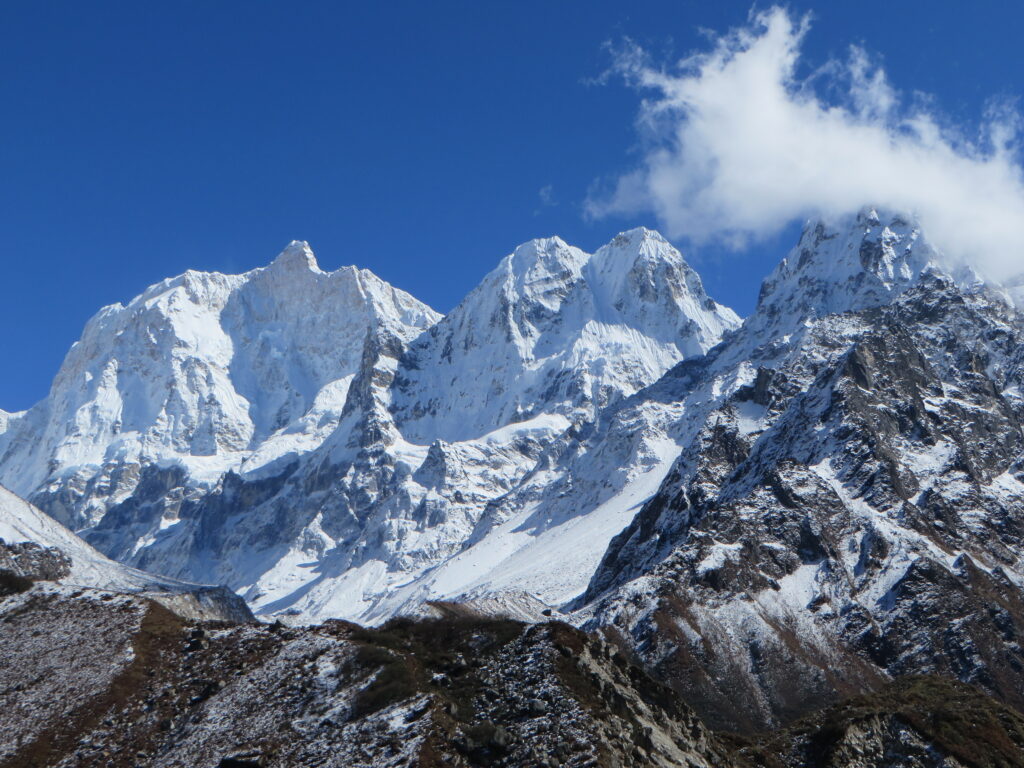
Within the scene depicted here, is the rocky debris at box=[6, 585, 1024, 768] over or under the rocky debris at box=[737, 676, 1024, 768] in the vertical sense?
over

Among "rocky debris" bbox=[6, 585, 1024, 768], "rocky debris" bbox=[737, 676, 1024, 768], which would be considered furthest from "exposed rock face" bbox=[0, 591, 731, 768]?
"rocky debris" bbox=[737, 676, 1024, 768]

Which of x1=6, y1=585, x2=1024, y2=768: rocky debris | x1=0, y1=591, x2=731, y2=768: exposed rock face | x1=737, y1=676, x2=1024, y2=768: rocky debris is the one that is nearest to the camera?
x1=0, y1=591, x2=731, y2=768: exposed rock face

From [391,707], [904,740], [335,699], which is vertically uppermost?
[335,699]

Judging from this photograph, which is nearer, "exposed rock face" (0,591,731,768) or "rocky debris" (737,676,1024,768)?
"exposed rock face" (0,591,731,768)

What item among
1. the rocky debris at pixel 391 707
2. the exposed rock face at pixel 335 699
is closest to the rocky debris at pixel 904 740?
the rocky debris at pixel 391 707

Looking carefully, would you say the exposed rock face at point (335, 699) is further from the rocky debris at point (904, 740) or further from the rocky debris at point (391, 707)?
the rocky debris at point (904, 740)

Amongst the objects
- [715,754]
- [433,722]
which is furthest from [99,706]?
[715,754]

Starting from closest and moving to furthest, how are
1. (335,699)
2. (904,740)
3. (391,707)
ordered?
(391,707), (335,699), (904,740)

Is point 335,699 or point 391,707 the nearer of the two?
point 391,707

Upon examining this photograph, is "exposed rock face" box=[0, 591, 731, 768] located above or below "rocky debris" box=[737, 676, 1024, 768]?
above

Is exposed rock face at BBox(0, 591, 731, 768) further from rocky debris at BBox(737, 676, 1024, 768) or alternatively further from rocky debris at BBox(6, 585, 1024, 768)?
rocky debris at BBox(737, 676, 1024, 768)

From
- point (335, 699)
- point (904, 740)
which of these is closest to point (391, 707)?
point (335, 699)

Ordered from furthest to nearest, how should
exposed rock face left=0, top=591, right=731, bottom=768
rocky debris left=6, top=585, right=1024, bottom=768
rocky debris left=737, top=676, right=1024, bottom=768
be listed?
rocky debris left=737, top=676, right=1024, bottom=768, rocky debris left=6, top=585, right=1024, bottom=768, exposed rock face left=0, top=591, right=731, bottom=768

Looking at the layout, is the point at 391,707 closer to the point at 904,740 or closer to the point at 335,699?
the point at 335,699
